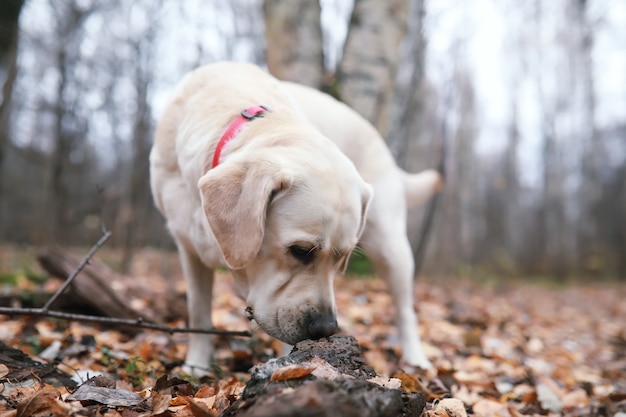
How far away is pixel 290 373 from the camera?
135cm

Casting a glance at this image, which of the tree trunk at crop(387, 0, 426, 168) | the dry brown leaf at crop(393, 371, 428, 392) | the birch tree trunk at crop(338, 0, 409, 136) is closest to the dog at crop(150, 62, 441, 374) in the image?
the dry brown leaf at crop(393, 371, 428, 392)

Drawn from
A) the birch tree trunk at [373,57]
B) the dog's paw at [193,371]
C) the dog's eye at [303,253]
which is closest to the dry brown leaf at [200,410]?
the dog's eye at [303,253]

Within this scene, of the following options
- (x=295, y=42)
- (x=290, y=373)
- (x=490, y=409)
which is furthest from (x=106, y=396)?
(x=295, y=42)

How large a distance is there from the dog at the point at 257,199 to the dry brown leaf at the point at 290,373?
64 centimetres

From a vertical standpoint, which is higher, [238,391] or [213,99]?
[213,99]

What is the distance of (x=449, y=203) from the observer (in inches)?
493

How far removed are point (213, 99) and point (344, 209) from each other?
1.04 metres

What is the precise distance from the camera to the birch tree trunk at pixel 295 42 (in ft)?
17.3

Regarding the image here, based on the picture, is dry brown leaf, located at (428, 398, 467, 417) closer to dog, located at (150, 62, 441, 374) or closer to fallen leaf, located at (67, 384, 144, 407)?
dog, located at (150, 62, 441, 374)

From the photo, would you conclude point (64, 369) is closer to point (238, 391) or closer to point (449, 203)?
point (238, 391)

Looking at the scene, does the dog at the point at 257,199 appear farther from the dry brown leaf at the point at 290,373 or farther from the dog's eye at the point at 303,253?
the dry brown leaf at the point at 290,373

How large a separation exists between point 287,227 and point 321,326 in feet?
1.36

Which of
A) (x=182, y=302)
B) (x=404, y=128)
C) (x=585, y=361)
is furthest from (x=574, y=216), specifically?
(x=182, y=302)

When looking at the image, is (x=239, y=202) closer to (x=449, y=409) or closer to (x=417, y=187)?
(x=449, y=409)
